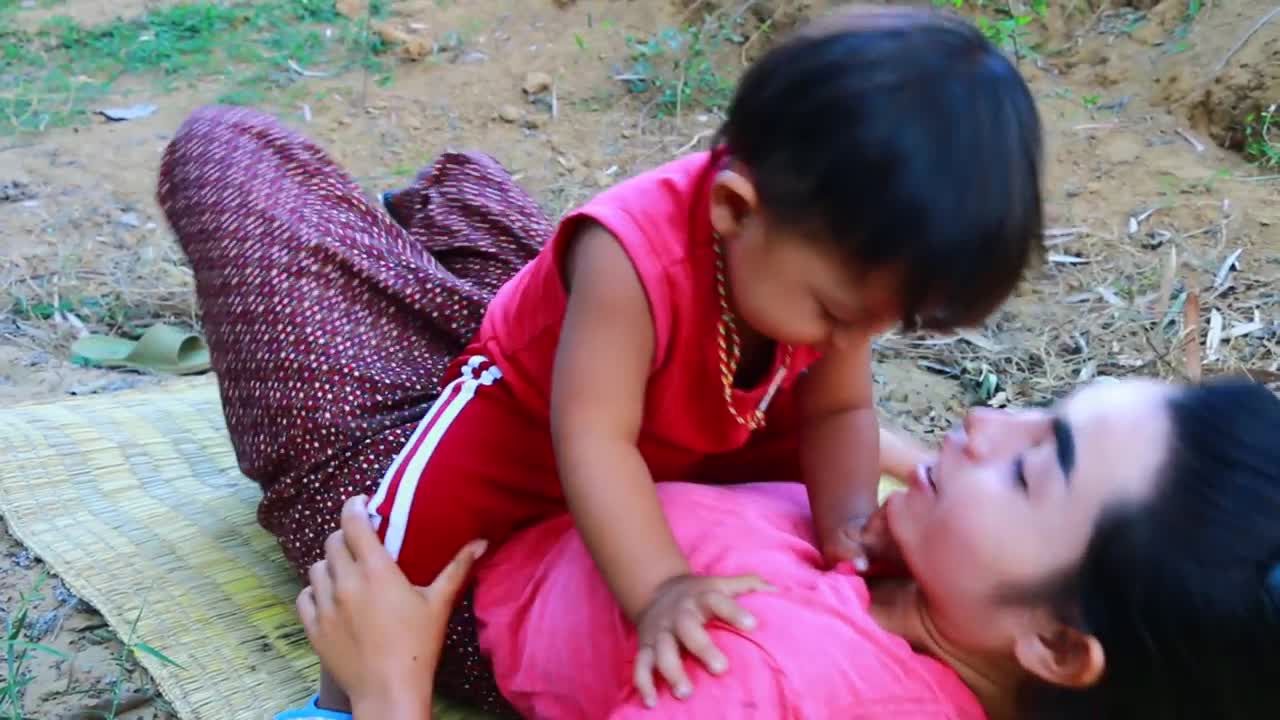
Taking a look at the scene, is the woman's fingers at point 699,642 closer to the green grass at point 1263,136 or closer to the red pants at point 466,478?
the red pants at point 466,478

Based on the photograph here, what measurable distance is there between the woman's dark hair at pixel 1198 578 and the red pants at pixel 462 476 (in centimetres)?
78

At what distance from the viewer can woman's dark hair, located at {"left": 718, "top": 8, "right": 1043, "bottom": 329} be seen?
1.08m

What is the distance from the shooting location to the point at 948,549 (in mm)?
1211

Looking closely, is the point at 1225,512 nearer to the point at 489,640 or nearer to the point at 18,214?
the point at 489,640

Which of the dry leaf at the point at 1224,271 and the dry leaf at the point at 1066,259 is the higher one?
the dry leaf at the point at 1224,271

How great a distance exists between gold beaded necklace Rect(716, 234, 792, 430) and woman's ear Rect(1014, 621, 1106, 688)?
0.45 meters

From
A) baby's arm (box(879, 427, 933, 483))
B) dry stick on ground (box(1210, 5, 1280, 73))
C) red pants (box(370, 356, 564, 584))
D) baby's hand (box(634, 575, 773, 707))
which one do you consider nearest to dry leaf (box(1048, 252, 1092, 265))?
dry stick on ground (box(1210, 5, 1280, 73))

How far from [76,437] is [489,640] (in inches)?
45.6

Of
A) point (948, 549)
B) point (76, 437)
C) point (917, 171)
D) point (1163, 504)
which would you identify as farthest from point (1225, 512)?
point (76, 437)

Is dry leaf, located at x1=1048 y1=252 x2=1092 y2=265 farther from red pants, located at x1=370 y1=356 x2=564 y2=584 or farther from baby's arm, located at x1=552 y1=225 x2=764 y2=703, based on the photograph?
baby's arm, located at x1=552 y1=225 x2=764 y2=703

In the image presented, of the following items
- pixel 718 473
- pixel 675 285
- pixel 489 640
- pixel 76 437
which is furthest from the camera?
pixel 76 437

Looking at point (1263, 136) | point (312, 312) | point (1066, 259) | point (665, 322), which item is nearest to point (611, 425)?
point (665, 322)

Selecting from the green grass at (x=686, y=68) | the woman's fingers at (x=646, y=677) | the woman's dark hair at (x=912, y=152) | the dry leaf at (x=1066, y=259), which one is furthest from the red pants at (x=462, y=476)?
the green grass at (x=686, y=68)

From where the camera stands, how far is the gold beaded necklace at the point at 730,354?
1.36 meters
